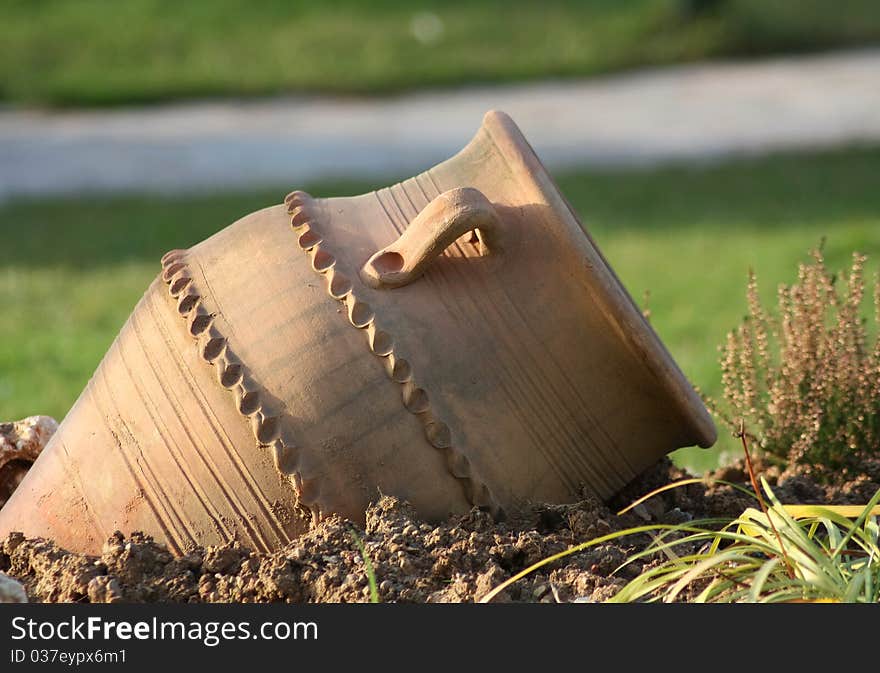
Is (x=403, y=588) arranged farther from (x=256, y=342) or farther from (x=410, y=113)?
(x=410, y=113)

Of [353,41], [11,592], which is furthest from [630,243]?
[353,41]

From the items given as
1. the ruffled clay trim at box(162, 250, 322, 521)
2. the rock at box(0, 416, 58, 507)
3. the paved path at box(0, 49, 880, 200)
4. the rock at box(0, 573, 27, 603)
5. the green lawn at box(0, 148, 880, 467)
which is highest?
the paved path at box(0, 49, 880, 200)

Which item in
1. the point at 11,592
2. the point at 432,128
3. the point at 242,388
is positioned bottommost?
the point at 11,592

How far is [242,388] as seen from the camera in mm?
2428

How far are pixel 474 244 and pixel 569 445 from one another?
43 cm

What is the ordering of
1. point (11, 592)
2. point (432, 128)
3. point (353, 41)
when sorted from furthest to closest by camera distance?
point (353, 41) → point (432, 128) → point (11, 592)

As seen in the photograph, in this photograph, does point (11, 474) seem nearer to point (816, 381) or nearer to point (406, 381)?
point (406, 381)

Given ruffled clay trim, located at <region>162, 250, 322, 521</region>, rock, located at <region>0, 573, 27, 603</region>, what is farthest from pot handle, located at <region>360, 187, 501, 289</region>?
rock, located at <region>0, 573, 27, 603</region>

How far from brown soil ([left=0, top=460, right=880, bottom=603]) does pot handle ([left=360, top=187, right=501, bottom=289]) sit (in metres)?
0.43

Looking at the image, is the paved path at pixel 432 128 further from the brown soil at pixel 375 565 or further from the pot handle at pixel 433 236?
the brown soil at pixel 375 565

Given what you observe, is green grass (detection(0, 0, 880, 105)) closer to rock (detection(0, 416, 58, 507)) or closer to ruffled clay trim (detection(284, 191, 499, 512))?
rock (detection(0, 416, 58, 507))

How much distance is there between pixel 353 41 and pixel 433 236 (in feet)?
35.2

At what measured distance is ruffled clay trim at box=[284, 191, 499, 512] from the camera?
240cm

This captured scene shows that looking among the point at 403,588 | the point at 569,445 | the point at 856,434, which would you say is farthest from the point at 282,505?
the point at 856,434
